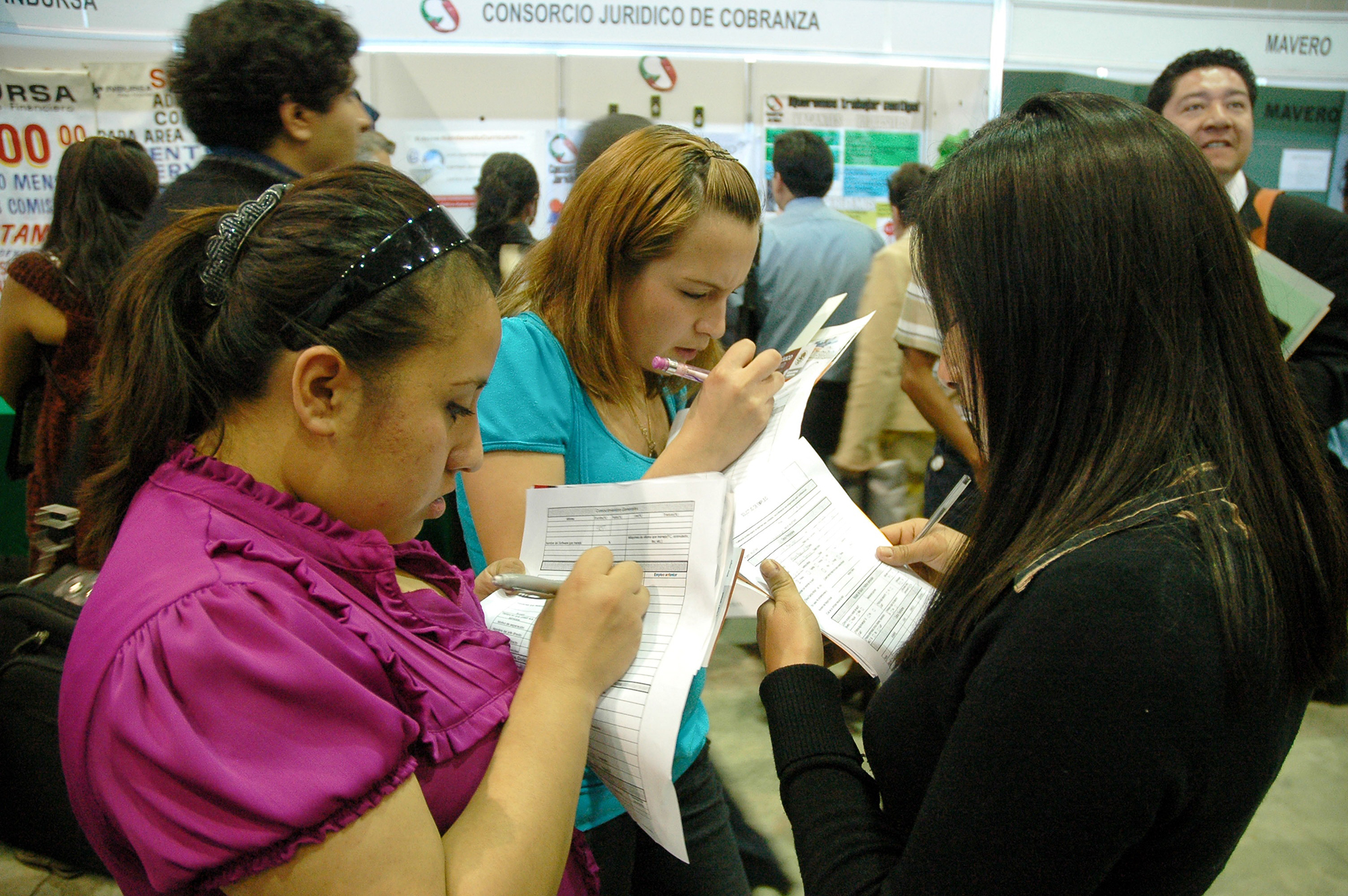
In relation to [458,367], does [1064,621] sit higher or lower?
lower

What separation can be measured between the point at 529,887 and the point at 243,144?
5.34 feet

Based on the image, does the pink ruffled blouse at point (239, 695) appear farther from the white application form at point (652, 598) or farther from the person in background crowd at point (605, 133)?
the person in background crowd at point (605, 133)

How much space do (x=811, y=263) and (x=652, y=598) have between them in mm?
2703

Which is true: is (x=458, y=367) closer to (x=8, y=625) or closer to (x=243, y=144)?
(x=8, y=625)

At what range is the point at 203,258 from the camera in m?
0.90

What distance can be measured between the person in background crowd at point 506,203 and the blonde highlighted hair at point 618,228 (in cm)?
184

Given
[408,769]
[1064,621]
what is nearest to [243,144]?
[408,769]

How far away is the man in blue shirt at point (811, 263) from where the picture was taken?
11.5 ft

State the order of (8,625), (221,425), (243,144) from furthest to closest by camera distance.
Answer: (243,144) < (8,625) < (221,425)

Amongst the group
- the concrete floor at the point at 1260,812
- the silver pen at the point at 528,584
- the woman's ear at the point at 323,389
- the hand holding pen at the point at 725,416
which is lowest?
the concrete floor at the point at 1260,812

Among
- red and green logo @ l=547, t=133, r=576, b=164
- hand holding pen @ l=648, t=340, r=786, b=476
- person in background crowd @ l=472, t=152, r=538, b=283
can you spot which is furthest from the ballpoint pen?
red and green logo @ l=547, t=133, r=576, b=164

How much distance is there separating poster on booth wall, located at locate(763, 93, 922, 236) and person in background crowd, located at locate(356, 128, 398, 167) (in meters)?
1.63

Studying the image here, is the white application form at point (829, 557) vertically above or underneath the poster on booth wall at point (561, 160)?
underneath

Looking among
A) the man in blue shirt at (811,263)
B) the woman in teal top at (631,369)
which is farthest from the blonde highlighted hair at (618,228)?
the man in blue shirt at (811,263)
